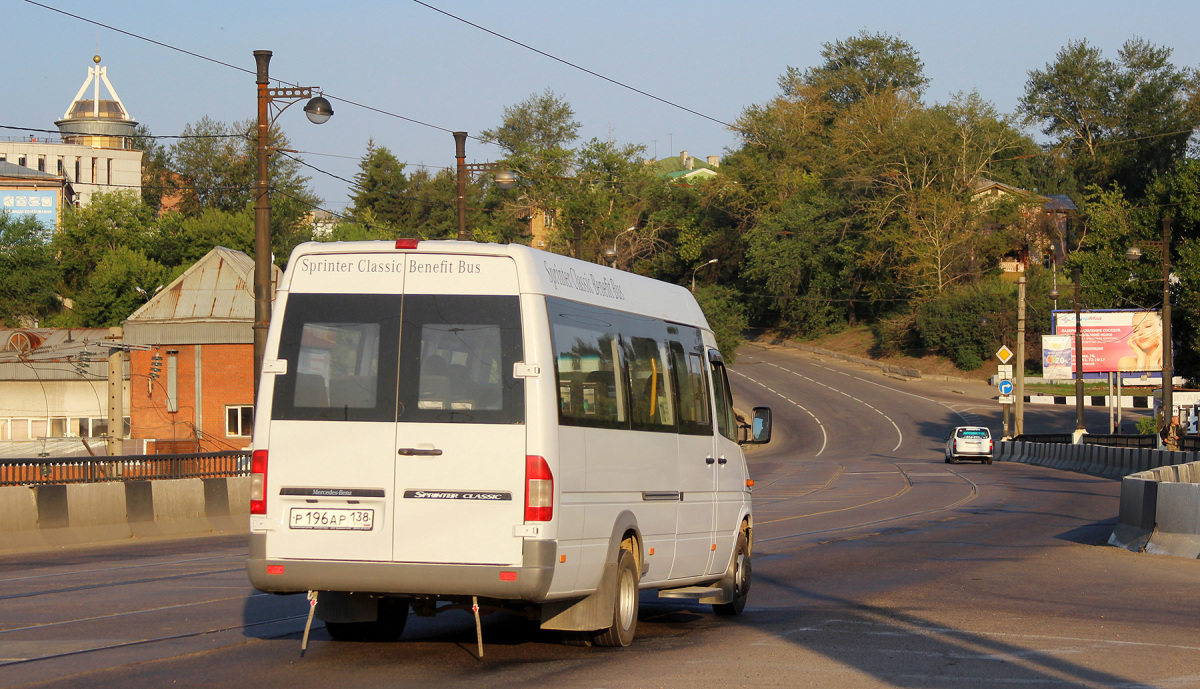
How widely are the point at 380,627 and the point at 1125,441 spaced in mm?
39169

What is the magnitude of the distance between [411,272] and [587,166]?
339 feet

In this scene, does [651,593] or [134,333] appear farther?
[134,333]

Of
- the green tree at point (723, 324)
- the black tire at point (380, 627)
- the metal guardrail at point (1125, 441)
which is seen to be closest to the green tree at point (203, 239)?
the green tree at point (723, 324)

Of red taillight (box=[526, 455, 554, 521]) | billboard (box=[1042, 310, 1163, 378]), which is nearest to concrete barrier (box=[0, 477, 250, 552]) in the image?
red taillight (box=[526, 455, 554, 521])

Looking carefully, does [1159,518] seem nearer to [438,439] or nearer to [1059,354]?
[438,439]

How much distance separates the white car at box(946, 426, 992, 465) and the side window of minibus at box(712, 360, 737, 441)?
37.2 metres

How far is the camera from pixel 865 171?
96438 millimetres

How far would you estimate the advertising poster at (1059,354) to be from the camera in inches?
2574

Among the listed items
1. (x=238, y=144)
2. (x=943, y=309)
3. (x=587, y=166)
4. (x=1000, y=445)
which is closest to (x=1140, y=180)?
(x=943, y=309)

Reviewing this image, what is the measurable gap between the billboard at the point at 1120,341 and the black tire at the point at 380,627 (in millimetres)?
61739

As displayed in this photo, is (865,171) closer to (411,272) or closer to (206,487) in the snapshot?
(206,487)

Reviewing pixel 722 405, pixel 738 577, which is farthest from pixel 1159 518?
pixel 722 405

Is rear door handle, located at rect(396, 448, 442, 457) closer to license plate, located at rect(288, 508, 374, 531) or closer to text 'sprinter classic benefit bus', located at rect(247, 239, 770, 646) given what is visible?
text 'sprinter classic benefit bus', located at rect(247, 239, 770, 646)

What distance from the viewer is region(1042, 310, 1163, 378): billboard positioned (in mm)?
64812
